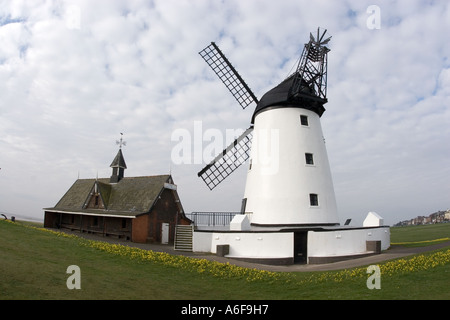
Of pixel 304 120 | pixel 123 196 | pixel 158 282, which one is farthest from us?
pixel 123 196

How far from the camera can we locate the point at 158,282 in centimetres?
1088

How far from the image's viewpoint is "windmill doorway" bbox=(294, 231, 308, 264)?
61.6 feet

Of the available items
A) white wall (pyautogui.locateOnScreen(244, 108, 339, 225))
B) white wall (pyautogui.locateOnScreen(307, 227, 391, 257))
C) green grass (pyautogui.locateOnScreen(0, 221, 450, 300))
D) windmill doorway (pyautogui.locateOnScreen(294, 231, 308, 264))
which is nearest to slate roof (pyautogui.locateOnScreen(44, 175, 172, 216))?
white wall (pyautogui.locateOnScreen(244, 108, 339, 225))

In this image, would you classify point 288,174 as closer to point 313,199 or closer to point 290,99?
point 313,199

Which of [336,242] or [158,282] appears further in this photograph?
[336,242]

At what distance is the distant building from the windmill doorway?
994cm

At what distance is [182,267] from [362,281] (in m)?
7.11

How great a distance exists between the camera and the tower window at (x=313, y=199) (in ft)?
67.5

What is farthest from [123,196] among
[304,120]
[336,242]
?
[336,242]

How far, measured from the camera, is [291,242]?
18203 mm

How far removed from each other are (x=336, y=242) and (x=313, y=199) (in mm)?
3132

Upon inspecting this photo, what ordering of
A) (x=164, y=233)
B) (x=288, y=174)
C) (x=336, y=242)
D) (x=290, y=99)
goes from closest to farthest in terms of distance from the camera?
(x=336, y=242), (x=288, y=174), (x=290, y=99), (x=164, y=233)
